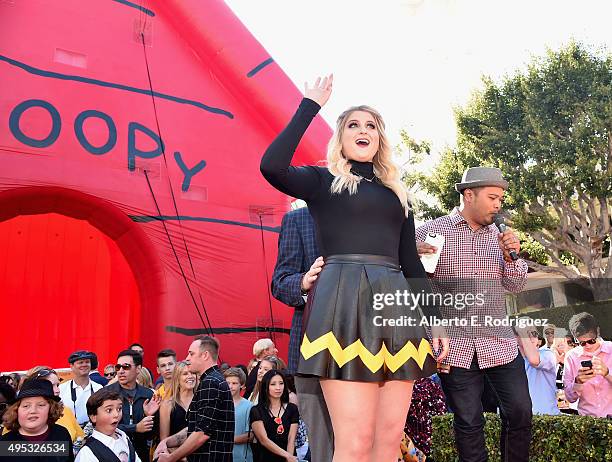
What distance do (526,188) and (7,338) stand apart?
12210 mm

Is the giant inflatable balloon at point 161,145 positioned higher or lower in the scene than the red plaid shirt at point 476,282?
higher

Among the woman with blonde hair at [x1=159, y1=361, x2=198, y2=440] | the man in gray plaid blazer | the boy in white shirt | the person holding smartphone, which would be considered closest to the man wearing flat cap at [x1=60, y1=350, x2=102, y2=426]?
the woman with blonde hair at [x1=159, y1=361, x2=198, y2=440]

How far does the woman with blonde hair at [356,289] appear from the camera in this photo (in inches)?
80.7

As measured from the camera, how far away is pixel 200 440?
428 centimetres

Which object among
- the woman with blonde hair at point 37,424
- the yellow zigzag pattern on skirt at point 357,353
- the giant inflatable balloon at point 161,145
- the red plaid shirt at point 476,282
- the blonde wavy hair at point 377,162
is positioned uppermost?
the giant inflatable balloon at point 161,145

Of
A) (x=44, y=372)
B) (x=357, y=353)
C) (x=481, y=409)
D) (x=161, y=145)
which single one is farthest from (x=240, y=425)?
(x=161, y=145)

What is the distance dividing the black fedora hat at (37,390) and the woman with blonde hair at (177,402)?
1.27 m

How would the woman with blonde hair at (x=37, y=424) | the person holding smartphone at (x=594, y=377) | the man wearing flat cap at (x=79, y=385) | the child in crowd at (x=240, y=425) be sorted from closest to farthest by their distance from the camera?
the woman with blonde hair at (x=37, y=424)
the person holding smartphone at (x=594, y=377)
the child in crowd at (x=240, y=425)
the man wearing flat cap at (x=79, y=385)

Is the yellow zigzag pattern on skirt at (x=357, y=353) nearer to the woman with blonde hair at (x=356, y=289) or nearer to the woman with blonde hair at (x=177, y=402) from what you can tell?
the woman with blonde hair at (x=356, y=289)

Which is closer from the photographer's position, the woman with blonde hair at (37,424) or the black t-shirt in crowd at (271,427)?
the woman with blonde hair at (37,424)

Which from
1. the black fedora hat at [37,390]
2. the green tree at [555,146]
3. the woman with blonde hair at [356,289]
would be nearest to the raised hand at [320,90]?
the woman with blonde hair at [356,289]

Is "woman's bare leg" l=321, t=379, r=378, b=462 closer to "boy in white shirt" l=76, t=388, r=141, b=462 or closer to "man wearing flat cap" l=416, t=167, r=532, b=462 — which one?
"man wearing flat cap" l=416, t=167, r=532, b=462

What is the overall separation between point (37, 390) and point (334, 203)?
8.84ft

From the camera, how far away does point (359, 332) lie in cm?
211
